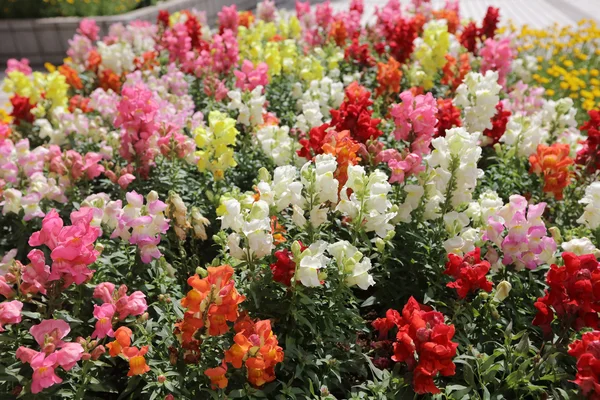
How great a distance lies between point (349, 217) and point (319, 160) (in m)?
0.38

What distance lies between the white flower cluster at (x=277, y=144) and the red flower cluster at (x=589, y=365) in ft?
6.63

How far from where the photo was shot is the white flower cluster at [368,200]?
8.29 feet

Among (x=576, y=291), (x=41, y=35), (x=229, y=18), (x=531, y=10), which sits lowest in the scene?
(x=531, y=10)

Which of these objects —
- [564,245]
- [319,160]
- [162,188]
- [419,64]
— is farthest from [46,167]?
[419,64]

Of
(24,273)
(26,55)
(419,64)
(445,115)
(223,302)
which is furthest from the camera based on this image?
(26,55)

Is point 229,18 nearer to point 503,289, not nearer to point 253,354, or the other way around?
point 503,289

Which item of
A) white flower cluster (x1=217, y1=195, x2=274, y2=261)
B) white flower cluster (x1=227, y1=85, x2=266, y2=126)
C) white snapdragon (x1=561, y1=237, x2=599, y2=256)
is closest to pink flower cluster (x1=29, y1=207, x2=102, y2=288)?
white flower cluster (x1=217, y1=195, x2=274, y2=261)

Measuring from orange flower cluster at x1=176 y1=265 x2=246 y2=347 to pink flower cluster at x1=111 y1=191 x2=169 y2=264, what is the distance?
651 millimetres

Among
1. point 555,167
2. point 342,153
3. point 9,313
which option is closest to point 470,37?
point 555,167

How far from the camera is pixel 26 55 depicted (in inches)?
369

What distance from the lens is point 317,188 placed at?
2549 mm

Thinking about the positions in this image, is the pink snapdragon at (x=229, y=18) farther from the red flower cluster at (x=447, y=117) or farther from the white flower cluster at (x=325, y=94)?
the red flower cluster at (x=447, y=117)

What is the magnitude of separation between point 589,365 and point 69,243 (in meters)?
1.98

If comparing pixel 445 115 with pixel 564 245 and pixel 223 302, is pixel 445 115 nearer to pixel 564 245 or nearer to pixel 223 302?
pixel 564 245
